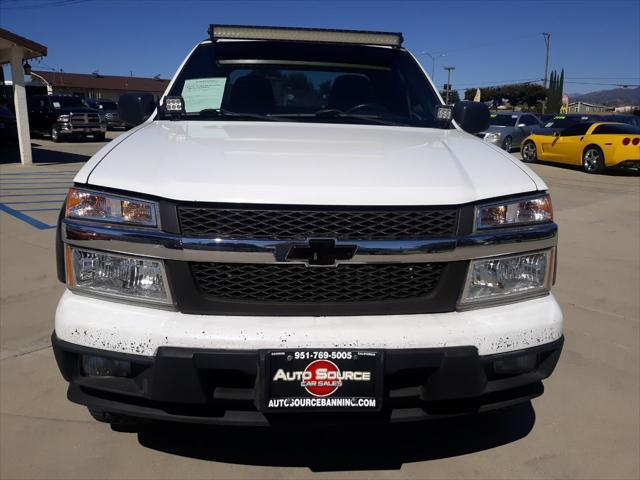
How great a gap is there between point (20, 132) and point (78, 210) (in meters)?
14.9

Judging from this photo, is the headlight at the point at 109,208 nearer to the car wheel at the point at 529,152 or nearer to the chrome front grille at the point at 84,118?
the car wheel at the point at 529,152

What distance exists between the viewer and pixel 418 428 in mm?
2812

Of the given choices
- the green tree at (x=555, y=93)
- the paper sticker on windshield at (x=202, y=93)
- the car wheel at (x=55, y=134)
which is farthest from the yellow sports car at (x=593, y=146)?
the green tree at (x=555, y=93)

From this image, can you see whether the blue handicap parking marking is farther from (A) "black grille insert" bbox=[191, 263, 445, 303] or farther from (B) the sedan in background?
(B) the sedan in background

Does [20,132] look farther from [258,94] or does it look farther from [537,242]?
[537,242]

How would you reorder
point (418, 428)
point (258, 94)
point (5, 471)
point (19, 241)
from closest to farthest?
point (5, 471), point (418, 428), point (258, 94), point (19, 241)

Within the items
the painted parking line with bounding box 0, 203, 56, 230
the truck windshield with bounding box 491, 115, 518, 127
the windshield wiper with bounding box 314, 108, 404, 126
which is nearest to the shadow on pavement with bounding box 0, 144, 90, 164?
the painted parking line with bounding box 0, 203, 56, 230

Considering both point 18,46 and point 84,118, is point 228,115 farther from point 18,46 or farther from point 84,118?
point 84,118

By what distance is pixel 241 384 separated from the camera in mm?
2066

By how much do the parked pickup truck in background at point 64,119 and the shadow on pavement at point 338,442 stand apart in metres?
23.0

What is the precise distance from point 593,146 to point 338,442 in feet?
51.1

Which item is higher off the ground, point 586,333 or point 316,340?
point 316,340

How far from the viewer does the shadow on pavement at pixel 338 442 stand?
8.36ft

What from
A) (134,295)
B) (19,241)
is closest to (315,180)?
(134,295)
